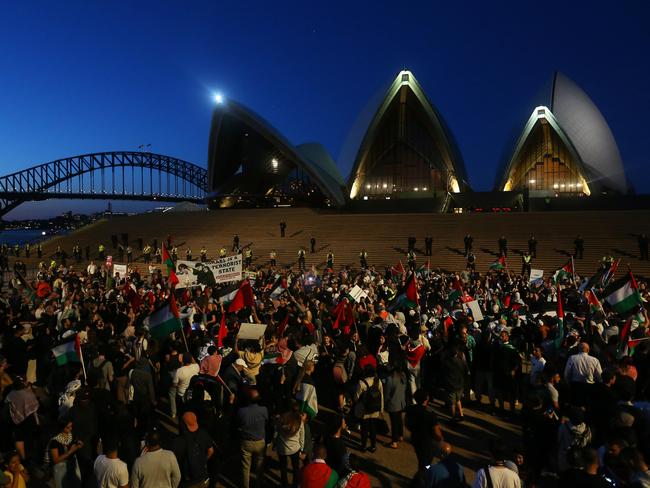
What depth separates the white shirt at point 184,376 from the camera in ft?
18.6

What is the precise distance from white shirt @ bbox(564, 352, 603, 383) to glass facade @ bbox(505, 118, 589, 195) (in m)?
41.7

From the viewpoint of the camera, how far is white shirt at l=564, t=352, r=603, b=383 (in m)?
5.28

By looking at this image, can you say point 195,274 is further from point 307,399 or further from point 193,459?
point 193,459

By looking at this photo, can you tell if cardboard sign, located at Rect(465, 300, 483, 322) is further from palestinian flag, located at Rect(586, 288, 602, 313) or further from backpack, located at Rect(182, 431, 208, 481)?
backpack, located at Rect(182, 431, 208, 481)

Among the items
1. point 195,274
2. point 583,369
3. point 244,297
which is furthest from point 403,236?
point 583,369

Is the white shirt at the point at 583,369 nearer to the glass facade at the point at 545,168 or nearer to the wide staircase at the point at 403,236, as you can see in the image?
the wide staircase at the point at 403,236

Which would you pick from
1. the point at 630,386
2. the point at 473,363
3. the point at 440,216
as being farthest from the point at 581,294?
the point at 440,216

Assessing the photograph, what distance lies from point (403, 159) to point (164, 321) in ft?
142

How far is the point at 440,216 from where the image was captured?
94.7 ft

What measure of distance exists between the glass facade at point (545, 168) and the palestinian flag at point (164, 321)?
42.7 m

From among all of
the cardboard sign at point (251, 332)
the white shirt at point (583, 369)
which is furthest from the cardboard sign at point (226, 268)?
the white shirt at point (583, 369)

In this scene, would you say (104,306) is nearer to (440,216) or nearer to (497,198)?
(440,216)

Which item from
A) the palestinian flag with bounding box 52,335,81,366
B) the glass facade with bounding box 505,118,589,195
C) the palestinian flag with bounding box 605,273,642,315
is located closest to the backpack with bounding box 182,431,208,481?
the palestinian flag with bounding box 52,335,81,366

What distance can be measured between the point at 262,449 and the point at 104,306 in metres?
7.34
